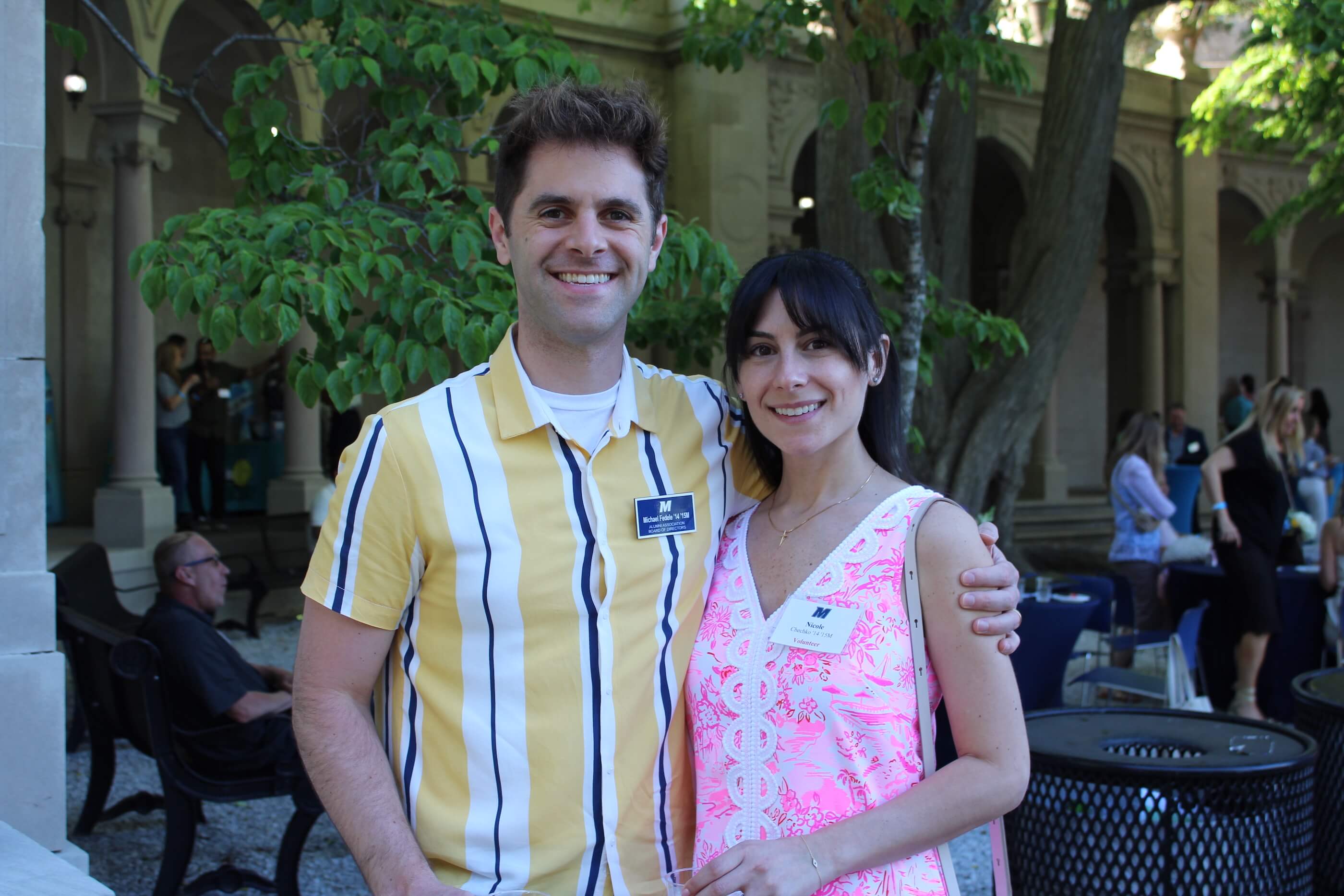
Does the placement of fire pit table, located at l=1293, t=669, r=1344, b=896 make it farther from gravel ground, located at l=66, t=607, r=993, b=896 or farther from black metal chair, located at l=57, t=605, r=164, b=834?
black metal chair, located at l=57, t=605, r=164, b=834

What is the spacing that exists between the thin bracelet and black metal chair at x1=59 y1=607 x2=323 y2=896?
2.65 meters

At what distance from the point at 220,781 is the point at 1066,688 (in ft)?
17.2

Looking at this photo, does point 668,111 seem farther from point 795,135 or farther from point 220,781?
point 220,781

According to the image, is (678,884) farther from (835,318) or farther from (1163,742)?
(1163,742)

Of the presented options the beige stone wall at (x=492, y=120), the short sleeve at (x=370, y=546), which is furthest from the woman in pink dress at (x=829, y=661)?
the beige stone wall at (x=492, y=120)

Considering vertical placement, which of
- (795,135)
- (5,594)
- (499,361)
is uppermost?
(795,135)

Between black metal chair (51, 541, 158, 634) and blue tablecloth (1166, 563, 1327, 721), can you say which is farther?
blue tablecloth (1166, 563, 1327, 721)

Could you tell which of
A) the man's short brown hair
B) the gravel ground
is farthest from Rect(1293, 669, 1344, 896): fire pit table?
the man's short brown hair

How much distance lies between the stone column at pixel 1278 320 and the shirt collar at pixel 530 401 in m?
19.2

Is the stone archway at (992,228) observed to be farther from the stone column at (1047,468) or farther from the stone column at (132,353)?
the stone column at (132,353)

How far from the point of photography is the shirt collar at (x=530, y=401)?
175cm

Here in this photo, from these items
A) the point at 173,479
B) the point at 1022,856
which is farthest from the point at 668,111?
the point at 1022,856

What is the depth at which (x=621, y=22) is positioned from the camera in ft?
37.8

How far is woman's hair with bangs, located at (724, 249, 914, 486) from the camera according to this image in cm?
185
